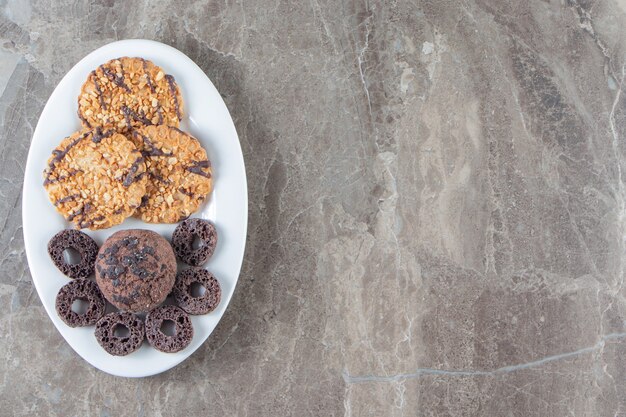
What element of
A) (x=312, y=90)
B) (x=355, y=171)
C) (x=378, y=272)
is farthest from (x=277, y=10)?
(x=378, y=272)

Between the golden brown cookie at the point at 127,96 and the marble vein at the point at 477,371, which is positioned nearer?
the golden brown cookie at the point at 127,96

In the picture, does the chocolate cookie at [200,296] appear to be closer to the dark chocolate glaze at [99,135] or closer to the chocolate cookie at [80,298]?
the chocolate cookie at [80,298]

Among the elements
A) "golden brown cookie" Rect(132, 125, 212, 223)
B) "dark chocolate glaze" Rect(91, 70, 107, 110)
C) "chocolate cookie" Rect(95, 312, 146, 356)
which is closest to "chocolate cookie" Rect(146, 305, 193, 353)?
"chocolate cookie" Rect(95, 312, 146, 356)

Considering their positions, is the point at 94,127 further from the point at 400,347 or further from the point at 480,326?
the point at 480,326

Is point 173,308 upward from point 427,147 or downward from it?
downward

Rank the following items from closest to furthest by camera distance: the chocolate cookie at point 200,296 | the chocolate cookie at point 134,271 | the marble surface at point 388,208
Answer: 1. the chocolate cookie at point 134,271
2. the chocolate cookie at point 200,296
3. the marble surface at point 388,208

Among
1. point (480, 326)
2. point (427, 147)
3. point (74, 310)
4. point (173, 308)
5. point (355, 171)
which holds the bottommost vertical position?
point (74, 310)

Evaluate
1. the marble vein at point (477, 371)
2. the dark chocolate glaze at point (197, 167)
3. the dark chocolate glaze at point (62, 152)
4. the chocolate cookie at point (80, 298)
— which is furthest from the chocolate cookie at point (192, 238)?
the marble vein at point (477, 371)
